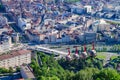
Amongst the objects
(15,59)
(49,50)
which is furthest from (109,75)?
(49,50)

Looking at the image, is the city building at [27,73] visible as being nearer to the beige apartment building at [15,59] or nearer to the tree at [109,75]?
the beige apartment building at [15,59]

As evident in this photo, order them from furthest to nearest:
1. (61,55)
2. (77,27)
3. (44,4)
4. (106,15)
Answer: (44,4)
(106,15)
(77,27)
(61,55)

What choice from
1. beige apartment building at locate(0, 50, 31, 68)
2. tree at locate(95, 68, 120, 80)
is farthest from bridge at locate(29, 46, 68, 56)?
tree at locate(95, 68, 120, 80)

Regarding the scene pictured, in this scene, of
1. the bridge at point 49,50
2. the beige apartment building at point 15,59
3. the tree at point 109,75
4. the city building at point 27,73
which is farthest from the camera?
the bridge at point 49,50

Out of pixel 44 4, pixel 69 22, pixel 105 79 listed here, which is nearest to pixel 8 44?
pixel 69 22

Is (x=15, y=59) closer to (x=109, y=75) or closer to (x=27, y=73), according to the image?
(x=27, y=73)

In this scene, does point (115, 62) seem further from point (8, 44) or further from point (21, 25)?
point (21, 25)

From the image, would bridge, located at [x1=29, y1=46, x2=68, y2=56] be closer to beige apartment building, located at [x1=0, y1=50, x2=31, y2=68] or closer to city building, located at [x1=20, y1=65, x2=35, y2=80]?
beige apartment building, located at [x1=0, y1=50, x2=31, y2=68]

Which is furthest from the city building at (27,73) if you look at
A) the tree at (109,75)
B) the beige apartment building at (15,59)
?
the tree at (109,75)

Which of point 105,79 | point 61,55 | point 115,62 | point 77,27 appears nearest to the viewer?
point 105,79
